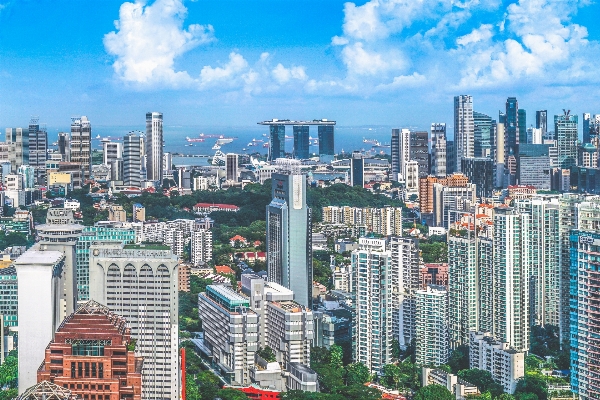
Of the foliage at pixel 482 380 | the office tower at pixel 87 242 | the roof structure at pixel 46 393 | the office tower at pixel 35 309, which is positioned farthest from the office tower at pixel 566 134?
the roof structure at pixel 46 393

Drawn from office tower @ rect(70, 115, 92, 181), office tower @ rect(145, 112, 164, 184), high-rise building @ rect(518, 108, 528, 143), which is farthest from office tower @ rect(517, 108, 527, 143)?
office tower @ rect(70, 115, 92, 181)

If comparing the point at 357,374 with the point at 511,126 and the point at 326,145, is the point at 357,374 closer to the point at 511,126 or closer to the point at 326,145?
the point at 326,145

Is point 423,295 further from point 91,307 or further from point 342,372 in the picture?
point 91,307

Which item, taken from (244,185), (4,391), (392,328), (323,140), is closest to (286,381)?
(392,328)

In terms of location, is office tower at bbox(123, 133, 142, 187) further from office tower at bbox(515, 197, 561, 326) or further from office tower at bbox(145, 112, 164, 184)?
office tower at bbox(515, 197, 561, 326)

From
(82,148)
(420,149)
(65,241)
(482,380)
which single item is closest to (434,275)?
(482,380)
